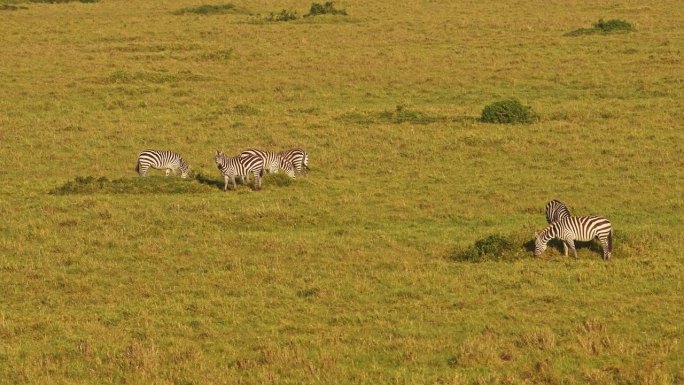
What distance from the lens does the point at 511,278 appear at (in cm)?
1381

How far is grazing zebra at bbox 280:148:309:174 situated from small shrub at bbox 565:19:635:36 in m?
20.2

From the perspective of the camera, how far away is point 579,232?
1481cm

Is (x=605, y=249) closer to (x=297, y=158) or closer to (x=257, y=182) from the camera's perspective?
(x=257, y=182)

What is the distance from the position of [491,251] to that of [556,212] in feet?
5.48

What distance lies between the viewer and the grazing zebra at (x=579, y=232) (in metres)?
14.7

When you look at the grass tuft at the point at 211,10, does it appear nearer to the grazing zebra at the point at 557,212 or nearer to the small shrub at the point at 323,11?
the small shrub at the point at 323,11

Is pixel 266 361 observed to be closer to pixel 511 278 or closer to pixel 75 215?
pixel 511 278

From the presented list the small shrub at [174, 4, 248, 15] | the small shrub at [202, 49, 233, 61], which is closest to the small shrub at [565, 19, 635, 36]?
the small shrub at [202, 49, 233, 61]

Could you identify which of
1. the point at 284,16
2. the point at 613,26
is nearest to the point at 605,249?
the point at 613,26

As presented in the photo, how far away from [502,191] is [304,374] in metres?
9.49

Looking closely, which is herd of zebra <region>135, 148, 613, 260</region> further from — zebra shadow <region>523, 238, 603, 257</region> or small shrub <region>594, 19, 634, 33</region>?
small shrub <region>594, 19, 634, 33</region>

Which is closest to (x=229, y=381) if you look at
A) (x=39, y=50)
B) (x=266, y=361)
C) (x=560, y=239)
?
(x=266, y=361)

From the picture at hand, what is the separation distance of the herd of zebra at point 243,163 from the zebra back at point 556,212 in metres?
5.68

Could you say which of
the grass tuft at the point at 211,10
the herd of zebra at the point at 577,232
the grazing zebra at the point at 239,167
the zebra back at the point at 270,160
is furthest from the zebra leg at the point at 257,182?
the grass tuft at the point at 211,10
